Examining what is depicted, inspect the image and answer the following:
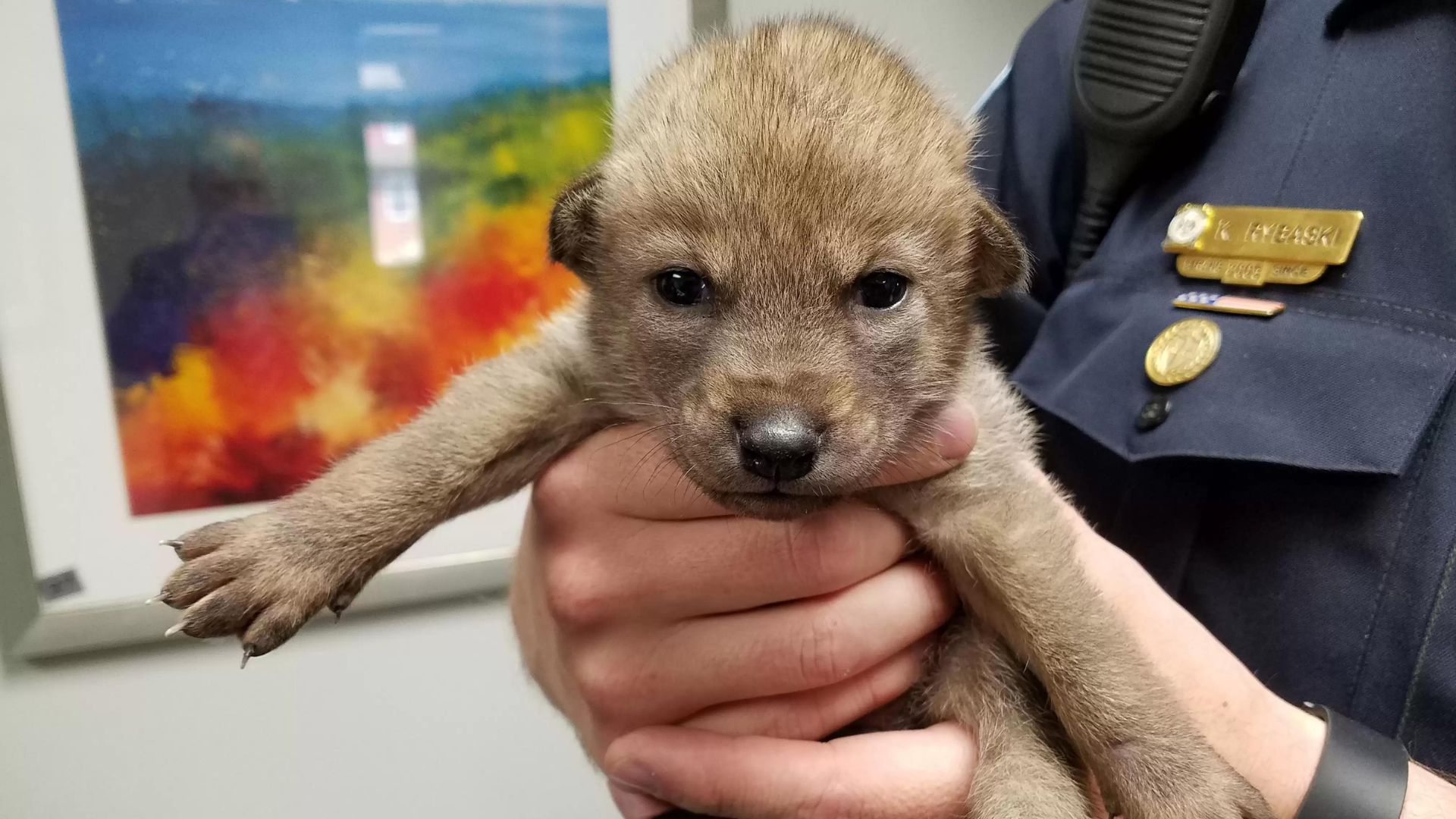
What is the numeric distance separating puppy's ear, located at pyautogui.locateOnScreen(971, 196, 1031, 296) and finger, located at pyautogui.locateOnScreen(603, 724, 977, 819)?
0.62 metres

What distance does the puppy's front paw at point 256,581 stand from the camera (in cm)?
99

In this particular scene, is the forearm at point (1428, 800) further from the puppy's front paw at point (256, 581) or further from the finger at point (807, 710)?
the puppy's front paw at point (256, 581)

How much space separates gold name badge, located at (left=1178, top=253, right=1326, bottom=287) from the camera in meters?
1.16

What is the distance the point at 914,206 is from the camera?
99 cm

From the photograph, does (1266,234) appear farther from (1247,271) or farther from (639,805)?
(639,805)

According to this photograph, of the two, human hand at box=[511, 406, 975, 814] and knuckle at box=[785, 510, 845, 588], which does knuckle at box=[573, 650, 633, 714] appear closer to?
human hand at box=[511, 406, 975, 814]

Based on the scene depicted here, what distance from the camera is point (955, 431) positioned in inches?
43.4

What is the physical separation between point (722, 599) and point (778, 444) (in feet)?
1.24

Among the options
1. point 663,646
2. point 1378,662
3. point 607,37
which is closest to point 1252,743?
point 1378,662

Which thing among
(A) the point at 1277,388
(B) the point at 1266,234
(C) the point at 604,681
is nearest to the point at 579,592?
(C) the point at 604,681

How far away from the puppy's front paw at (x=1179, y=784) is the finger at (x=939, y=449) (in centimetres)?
42

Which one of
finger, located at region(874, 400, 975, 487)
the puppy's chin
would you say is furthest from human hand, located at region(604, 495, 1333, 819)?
the puppy's chin

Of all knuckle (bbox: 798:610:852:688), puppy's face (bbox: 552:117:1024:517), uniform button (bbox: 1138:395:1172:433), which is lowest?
knuckle (bbox: 798:610:852:688)

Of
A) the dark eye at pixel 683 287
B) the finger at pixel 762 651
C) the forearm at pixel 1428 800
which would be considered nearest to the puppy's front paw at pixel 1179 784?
the forearm at pixel 1428 800
